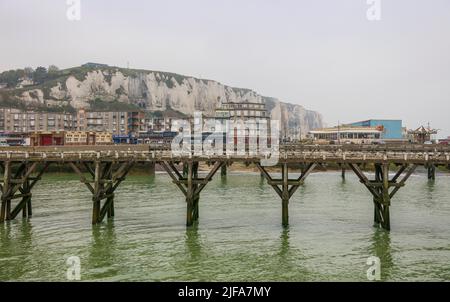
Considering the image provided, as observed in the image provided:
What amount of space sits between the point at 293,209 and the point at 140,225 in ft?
53.7

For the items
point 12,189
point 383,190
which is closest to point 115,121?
point 12,189

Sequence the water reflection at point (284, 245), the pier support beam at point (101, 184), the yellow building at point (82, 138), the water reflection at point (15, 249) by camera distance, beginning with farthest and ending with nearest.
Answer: the yellow building at point (82, 138) < the pier support beam at point (101, 184) < the water reflection at point (284, 245) < the water reflection at point (15, 249)

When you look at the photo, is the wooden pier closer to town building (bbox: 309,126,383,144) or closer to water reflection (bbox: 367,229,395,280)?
water reflection (bbox: 367,229,395,280)

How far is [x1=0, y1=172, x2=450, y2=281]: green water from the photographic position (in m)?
22.2

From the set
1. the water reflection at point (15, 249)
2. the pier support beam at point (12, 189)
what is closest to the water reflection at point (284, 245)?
the water reflection at point (15, 249)

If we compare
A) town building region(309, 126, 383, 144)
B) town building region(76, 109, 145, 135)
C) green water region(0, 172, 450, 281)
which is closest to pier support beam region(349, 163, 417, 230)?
green water region(0, 172, 450, 281)

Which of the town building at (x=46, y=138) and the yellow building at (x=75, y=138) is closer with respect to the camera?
the town building at (x=46, y=138)

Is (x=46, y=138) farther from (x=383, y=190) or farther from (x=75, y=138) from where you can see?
(x=383, y=190)

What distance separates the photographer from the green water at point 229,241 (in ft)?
73.0

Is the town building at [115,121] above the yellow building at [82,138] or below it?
above

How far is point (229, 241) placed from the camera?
1115 inches
